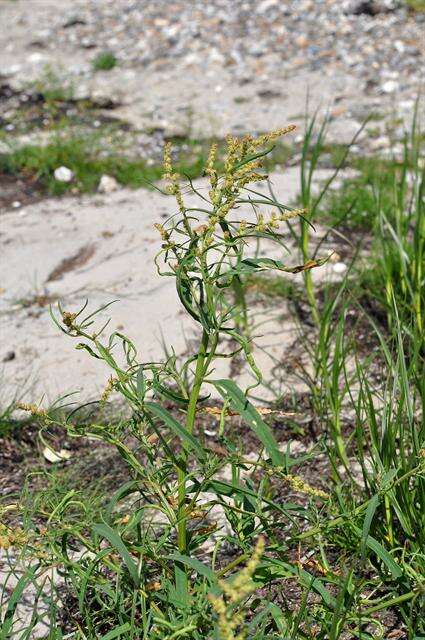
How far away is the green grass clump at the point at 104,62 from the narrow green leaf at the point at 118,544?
17.8ft

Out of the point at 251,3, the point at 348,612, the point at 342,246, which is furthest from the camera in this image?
the point at 251,3

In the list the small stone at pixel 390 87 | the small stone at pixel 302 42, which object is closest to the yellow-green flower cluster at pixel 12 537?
the small stone at pixel 390 87

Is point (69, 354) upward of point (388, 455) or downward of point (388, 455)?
downward

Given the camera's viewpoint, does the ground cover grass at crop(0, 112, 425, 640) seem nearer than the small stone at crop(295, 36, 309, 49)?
Yes

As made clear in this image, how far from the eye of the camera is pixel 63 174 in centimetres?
486

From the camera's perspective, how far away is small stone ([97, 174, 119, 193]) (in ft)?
15.6

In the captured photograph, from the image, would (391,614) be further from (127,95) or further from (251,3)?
(251,3)

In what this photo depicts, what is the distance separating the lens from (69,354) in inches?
129

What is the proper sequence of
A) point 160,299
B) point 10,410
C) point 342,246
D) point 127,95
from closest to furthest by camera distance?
point 10,410 → point 160,299 → point 342,246 → point 127,95

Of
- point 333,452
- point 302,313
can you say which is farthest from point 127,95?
point 333,452

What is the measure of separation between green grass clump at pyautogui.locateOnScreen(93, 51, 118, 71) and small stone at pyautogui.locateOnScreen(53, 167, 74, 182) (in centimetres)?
201

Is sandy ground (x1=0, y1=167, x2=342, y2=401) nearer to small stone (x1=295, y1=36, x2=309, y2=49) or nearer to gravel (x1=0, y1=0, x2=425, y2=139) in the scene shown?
gravel (x1=0, y1=0, x2=425, y2=139)

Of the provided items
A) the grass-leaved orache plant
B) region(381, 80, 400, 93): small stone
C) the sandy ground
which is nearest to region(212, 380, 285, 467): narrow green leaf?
the grass-leaved orache plant

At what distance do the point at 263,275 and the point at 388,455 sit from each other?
162 cm
